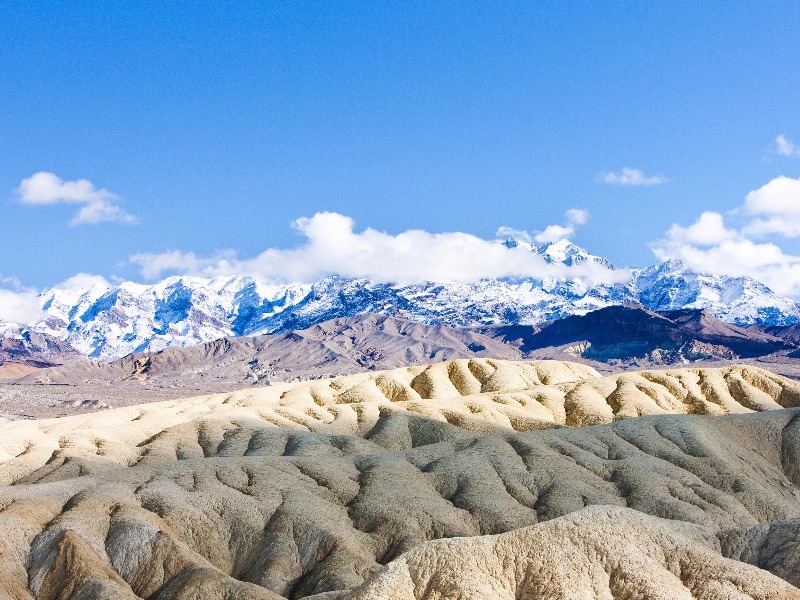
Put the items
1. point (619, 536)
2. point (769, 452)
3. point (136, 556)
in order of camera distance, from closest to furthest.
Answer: point (619, 536) → point (136, 556) → point (769, 452)

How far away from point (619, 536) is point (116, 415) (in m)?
122

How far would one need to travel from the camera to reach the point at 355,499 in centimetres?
7025

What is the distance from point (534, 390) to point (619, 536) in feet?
342

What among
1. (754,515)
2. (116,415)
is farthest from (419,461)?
(116,415)

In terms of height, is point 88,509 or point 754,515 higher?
point 88,509

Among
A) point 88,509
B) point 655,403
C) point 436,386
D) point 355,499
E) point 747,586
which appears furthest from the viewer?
point 436,386

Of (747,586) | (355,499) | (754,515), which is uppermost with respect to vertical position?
(747,586)

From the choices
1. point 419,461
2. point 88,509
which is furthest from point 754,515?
point 88,509

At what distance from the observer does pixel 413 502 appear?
6769 centimetres

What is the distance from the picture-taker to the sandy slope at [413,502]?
33000 mm

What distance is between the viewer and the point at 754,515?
7344 cm

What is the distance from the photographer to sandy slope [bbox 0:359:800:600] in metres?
→ 33.0

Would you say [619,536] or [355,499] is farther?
[355,499]

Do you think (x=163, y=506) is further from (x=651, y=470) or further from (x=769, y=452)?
(x=769, y=452)
